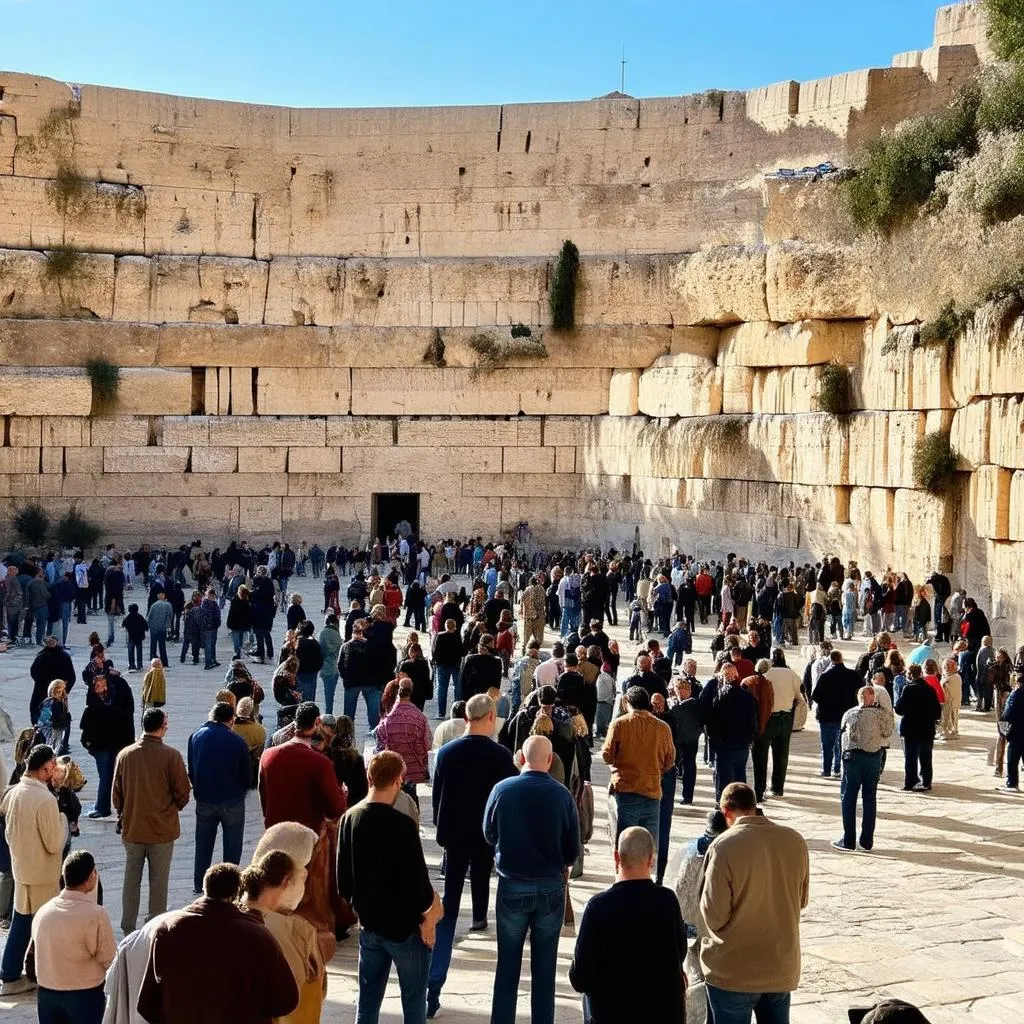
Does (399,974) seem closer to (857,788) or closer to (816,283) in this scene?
(857,788)

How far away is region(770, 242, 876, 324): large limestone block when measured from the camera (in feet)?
79.6

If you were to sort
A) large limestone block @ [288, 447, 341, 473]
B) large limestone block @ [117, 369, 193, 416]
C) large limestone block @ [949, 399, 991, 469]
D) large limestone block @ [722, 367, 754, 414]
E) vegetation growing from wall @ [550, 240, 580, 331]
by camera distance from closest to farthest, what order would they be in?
large limestone block @ [949, 399, 991, 469]
large limestone block @ [722, 367, 754, 414]
vegetation growing from wall @ [550, 240, 580, 331]
large limestone block @ [117, 369, 193, 416]
large limestone block @ [288, 447, 341, 473]

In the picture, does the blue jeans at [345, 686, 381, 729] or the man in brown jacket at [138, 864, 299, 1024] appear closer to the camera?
the man in brown jacket at [138, 864, 299, 1024]

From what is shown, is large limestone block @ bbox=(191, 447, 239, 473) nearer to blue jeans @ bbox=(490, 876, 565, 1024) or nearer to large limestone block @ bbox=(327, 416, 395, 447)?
large limestone block @ bbox=(327, 416, 395, 447)

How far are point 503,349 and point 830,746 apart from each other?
20093 millimetres

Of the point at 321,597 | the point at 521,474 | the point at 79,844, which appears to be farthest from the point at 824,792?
the point at 521,474

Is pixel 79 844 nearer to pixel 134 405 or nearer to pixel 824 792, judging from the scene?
pixel 824 792

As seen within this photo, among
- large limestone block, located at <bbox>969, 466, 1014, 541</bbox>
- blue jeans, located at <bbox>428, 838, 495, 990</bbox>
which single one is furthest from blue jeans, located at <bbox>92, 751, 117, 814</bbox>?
large limestone block, located at <bbox>969, 466, 1014, 541</bbox>

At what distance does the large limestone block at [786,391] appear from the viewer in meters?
24.7

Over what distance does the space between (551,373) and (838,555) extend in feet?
30.5

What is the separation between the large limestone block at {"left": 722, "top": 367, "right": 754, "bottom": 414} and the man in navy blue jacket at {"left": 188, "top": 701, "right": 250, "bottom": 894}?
66.5ft

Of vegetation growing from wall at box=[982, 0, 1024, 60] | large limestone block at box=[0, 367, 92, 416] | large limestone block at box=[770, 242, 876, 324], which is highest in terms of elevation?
vegetation growing from wall at box=[982, 0, 1024, 60]

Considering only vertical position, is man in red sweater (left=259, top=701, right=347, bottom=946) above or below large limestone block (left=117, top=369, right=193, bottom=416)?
below

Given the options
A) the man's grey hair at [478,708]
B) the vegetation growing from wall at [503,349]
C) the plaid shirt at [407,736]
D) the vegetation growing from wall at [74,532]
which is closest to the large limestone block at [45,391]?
the vegetation growing from wall at [74,532]
